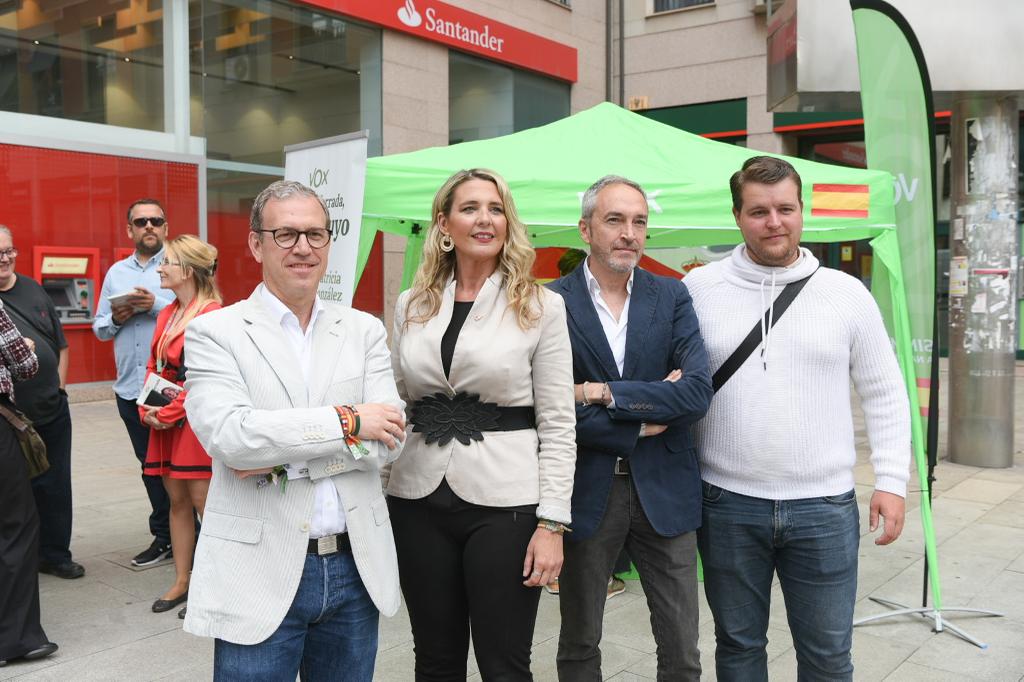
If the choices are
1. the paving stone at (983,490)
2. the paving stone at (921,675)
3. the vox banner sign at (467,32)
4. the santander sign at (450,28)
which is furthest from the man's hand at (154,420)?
the santander sign at (450,28)

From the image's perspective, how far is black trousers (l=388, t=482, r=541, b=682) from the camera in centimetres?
232

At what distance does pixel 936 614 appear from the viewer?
162 inches

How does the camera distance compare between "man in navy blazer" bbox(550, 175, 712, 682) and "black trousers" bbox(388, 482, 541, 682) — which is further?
→ "man in navy blazer" bbox(550, 175, 712, 682)

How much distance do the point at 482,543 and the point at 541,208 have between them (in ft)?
9.52

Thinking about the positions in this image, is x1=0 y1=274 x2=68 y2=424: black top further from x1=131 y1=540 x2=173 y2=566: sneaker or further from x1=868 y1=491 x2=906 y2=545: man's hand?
x1=868 y1=491 x2=906 y2=545: man's hand

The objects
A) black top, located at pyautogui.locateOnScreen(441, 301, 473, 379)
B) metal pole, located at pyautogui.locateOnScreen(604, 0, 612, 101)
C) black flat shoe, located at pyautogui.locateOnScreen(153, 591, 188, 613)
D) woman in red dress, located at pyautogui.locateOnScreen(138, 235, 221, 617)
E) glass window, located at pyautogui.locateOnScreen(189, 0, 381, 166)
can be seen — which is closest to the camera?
black top, located at pyautogui.locateOnScreen(441, 301, 473, 379)

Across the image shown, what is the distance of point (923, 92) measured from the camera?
4.02m

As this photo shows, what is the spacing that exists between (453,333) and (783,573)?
1.21 meters

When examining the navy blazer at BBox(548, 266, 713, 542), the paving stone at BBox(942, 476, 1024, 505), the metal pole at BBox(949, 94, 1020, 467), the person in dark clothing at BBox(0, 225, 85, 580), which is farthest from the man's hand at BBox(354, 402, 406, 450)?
the metal pole at BBox(949, 94, 1020, 467)

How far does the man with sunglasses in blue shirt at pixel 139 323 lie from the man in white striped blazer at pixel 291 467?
124 inches

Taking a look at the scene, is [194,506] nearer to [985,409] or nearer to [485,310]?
[485,310]

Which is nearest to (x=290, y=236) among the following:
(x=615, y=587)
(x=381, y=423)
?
(x=381, y=423)

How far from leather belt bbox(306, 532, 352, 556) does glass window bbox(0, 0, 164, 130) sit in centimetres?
935

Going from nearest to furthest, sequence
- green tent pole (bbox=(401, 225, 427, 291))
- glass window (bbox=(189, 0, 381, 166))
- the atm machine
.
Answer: green tent pole (bbox=(401, 225, 427, 291)), the atm machine, glass window (bbox=(189, 0, 381, 166))
